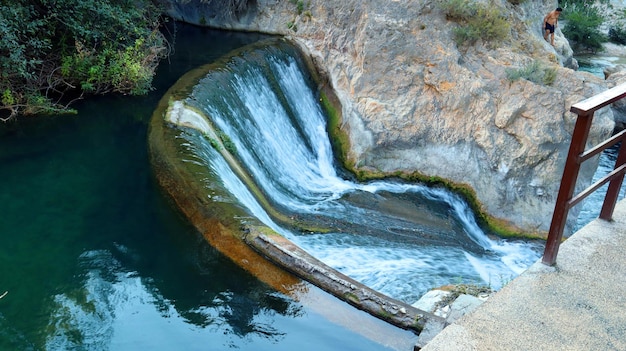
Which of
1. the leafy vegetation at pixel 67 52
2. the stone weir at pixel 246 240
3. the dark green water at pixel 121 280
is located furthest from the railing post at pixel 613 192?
the leafy vegetation at pixel 67 52

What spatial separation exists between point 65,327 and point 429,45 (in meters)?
8.19

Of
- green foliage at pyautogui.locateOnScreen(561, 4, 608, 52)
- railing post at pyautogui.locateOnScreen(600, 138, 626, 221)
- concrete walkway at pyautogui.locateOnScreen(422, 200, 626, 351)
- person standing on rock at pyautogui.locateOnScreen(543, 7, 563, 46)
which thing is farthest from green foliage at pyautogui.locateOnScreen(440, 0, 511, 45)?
green foliage at pyautogui.locateOnScreen(561, 4, 608, 52)

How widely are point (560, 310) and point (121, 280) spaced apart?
379 cm

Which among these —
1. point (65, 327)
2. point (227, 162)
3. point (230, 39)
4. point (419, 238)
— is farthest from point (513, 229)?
point (230, 39)

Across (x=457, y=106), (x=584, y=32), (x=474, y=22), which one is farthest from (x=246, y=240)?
(x=584, y=32)

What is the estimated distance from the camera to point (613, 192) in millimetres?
3857

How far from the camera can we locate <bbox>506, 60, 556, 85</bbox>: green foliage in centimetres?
970

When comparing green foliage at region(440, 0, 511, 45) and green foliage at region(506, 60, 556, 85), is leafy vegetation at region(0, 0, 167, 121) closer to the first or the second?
green foliage at region(440, 0, 511, 45)

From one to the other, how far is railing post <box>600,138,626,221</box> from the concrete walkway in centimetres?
27

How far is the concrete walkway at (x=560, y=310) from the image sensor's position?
2957mm

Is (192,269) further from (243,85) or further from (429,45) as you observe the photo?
(429,45)

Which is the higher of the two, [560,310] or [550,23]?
[550,23]

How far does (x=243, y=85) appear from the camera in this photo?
976 cm

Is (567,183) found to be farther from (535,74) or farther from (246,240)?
(535,74)
